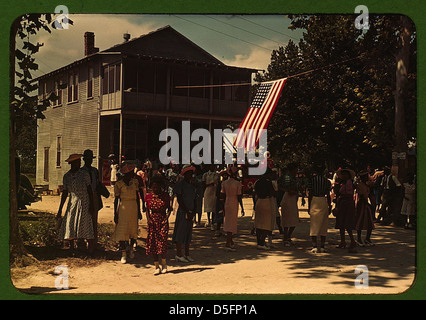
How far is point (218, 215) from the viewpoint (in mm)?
10906

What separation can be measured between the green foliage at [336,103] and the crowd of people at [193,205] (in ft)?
6.04

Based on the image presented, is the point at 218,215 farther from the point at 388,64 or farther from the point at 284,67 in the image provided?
the point at 388,64

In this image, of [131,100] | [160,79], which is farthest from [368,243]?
[131,100]

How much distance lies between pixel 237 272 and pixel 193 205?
1.51 m

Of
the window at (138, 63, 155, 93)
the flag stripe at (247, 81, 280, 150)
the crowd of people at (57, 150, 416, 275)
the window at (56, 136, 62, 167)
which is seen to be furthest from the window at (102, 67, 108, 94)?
the flag stripe at (247, 81, 280, 150)

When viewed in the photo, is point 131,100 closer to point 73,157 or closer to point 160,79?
point 160,79

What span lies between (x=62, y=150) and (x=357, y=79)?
366 inches

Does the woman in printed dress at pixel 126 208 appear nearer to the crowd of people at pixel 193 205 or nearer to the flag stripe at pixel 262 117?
the crowd of people at pixel 193 205

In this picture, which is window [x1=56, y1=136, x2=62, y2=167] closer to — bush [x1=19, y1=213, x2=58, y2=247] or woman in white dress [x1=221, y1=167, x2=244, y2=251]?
bush [x1=19, y1=213, x2=58, y2=247]

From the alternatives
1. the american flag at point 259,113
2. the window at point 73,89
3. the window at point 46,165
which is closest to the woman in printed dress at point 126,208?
the window at point 46,165

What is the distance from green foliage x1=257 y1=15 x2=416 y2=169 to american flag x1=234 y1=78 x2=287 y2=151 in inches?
55.0

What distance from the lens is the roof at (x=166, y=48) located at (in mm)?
7676

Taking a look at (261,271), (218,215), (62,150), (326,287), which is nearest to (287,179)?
(218,215)

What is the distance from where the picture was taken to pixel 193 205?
8.06m
